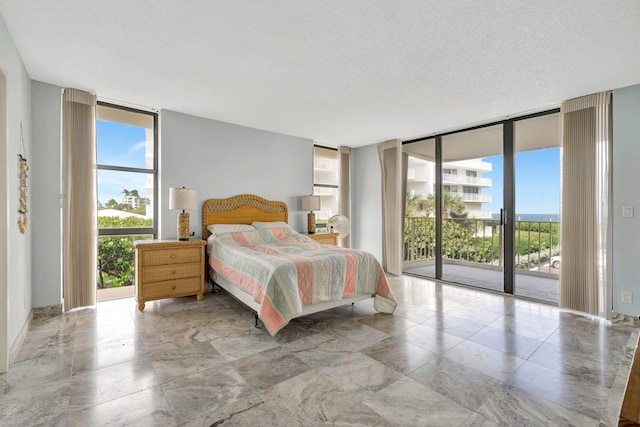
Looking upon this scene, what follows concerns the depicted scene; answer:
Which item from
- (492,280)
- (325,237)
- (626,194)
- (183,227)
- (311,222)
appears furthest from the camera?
(311,222)

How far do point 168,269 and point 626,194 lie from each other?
5029 millimetres

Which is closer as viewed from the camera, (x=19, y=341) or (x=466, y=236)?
(x=19, y=341)

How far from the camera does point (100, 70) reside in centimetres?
287

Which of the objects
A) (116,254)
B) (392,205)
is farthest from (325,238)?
(116,254)

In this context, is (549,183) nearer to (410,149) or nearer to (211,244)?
(410,149)

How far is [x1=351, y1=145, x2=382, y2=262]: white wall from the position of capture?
581 cm

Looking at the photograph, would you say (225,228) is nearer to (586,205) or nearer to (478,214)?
(478,214)

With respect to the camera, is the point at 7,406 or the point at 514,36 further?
the point at 514,36

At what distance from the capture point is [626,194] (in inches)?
122

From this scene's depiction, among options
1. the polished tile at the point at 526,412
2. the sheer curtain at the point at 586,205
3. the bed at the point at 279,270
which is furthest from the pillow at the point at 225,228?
the sheer curtain at the point at 586,205

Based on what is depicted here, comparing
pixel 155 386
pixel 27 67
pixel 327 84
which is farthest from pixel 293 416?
pixel 27 67

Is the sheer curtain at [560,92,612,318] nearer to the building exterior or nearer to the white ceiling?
the white ceiling

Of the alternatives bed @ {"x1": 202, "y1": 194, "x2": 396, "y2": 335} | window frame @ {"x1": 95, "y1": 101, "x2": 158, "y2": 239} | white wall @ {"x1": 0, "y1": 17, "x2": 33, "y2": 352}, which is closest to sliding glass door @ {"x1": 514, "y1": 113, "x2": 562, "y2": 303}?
bed @ {"x1": 202, "y1": 194, "x2": 396, "y2": 335}

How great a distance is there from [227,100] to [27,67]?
1824 millimetres
